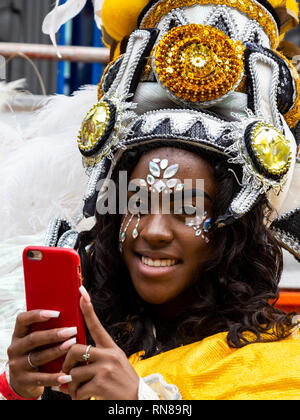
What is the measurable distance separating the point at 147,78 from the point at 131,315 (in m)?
0.81

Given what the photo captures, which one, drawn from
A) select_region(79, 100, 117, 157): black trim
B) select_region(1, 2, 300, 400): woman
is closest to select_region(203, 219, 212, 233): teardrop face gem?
select_region(1, 2, 300, 400): woman

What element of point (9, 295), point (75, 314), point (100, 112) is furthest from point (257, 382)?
point (9, 295)

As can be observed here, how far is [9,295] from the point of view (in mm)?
2596

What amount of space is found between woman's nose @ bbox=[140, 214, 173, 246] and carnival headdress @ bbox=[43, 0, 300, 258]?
17 cm

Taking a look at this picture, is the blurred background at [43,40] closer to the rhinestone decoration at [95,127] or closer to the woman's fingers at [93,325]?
the rhinestone decoration at [95,127]

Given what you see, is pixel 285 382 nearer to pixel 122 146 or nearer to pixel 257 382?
pixel 257 382

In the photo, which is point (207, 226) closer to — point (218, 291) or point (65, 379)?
point (218, 291)

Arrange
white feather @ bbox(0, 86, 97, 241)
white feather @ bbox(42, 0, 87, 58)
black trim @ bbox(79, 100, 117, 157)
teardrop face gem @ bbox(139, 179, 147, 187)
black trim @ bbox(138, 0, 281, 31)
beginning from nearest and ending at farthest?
teardrop face gem @ bbox(139, 179, 147, 187) → black trim @ bbox(79, 100, 117, 157) → black trim @ bbox(138, 0, 281, 31) → white feather @ bbox(42, 0, 87, 58) → white feather @ bbox(0, 86, 97, 241)

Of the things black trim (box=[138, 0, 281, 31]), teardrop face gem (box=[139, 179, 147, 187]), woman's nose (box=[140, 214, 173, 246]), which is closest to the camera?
woman's nose (box=[140, 214, 173, 246])

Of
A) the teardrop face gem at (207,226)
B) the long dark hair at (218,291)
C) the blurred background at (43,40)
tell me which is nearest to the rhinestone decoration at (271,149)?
the long dark hair at (218,291)

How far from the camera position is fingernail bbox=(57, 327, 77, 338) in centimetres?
162

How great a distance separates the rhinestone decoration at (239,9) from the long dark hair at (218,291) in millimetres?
529

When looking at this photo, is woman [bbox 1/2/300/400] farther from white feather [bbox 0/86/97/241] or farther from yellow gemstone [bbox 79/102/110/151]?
white feather [bbox 0/86/97/241]

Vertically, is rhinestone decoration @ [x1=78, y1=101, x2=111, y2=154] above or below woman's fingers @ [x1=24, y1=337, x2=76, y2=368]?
above
